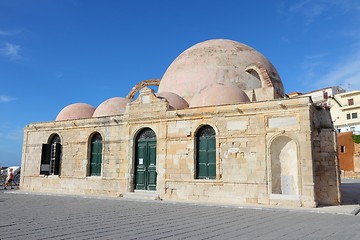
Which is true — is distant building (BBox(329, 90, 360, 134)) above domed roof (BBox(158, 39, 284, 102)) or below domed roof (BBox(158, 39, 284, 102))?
above

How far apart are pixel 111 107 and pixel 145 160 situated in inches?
164

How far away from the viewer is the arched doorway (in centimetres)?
1316

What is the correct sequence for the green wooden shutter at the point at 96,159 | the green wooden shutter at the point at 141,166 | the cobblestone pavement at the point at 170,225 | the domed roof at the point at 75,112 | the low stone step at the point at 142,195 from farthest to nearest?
the domed roof at the point at 75,112 → the green wooden shutter at the point at 96,159 → the green wooden shutter at the point at 141,166 → the low stone step at the point at 142,195 → the cobblestone pavement at the point at 170,225

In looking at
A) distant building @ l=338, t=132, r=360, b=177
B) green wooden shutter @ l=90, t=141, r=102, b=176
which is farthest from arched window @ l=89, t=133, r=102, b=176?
distant building @ l=338, t=132, r=360, b=177

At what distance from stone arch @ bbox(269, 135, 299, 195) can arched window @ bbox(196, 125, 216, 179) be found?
2.24 m

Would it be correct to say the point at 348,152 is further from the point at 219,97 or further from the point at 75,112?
the point at 75,112

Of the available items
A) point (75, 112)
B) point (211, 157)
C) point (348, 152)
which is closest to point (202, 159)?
point (211, 157)

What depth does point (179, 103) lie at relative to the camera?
1430 cm

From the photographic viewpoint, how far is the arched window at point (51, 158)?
15.6 meters

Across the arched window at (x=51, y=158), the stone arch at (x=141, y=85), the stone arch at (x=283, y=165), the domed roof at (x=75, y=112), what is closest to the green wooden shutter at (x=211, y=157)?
the stone arch at (x=283, y=165)

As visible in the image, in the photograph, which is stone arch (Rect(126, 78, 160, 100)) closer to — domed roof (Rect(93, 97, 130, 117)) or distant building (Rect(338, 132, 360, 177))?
domed roof (Rect(93, 97, 130, 117))

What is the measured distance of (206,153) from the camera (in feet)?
39.8

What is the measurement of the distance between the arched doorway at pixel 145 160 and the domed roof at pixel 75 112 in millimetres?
5359

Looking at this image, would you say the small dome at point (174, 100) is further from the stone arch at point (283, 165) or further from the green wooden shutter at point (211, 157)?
the stone arch at point (283, 165)
